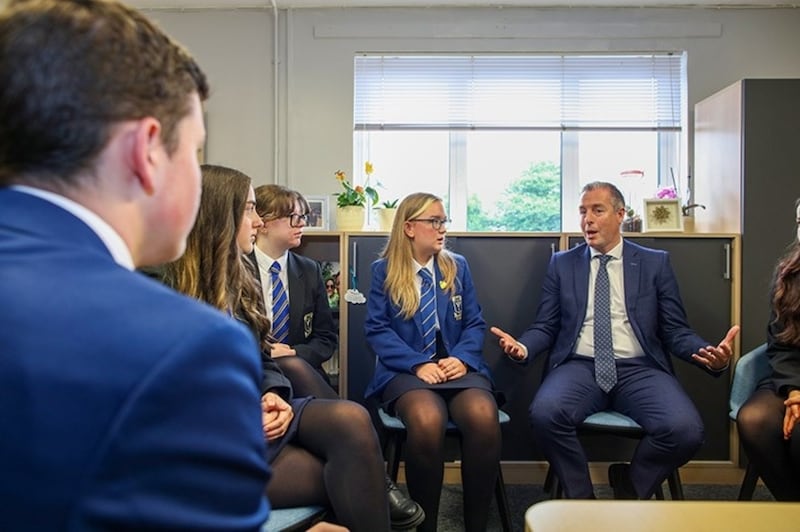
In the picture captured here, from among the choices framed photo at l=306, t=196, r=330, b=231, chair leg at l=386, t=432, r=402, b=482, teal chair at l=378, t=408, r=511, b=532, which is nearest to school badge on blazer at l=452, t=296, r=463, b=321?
teal chair at l=378, t=408, r=511, b=532

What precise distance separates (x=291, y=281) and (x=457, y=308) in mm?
705

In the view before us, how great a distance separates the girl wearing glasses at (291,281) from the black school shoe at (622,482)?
1.20 m

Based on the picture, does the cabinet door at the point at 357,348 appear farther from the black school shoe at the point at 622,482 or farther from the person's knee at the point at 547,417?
the black school shoe at the point at 622,482

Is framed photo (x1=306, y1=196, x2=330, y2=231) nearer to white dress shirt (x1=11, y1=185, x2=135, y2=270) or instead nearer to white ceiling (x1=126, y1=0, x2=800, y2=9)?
white ceiling (x1=126, y1=0, x2=800, y2=9)

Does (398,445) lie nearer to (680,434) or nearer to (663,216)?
(680,434)

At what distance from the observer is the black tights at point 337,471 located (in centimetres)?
148

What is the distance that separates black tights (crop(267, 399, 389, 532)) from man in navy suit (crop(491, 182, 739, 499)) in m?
0.96

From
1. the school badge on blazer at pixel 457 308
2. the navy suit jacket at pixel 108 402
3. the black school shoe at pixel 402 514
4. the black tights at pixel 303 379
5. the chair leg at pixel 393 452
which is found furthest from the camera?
the school badge on blazer at pixel 457 308

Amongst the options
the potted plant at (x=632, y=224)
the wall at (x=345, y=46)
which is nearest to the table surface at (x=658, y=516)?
the potted plant at (x=632, y=224)

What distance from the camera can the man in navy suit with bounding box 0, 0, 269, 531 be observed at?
1.53 ft

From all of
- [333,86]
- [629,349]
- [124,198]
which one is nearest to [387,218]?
[333,86]

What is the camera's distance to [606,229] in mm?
2686

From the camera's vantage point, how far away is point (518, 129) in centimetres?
360

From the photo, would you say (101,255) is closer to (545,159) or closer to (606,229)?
(606,229)
